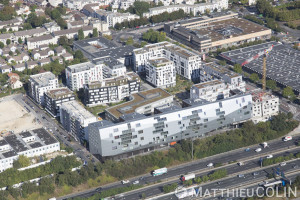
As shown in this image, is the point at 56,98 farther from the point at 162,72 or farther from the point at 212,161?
the point at 212,161

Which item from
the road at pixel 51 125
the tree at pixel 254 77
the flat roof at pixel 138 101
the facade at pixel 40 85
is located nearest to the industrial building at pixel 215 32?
the tree at pixel 254 77

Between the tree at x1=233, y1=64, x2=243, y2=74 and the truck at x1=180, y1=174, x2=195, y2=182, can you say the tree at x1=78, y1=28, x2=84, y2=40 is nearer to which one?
the tree at x1=233, y1=64, x2=243, y2=74

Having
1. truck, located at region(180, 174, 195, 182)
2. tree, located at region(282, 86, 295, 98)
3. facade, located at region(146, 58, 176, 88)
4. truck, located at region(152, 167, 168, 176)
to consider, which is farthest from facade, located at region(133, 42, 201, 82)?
truck, located at region(180, 174, 195, 182)

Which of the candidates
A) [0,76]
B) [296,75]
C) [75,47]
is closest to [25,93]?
[0,76]

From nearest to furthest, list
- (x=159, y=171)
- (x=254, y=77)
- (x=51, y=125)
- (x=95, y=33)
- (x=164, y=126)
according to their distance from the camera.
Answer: (x=159, y=171) < (x=164, y=126) < (x=51, y=125) < (x=254, y=77) < (x=95, y=33)

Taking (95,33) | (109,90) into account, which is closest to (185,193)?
(109,90)

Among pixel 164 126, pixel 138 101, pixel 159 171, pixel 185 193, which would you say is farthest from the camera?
pixel 138 101

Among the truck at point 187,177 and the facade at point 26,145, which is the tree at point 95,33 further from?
the truck at point 187,177
